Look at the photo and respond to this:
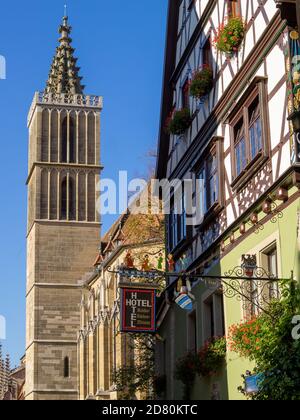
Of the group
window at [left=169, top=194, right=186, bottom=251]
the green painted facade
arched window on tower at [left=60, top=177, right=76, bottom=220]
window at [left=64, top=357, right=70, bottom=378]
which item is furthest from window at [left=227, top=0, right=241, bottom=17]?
arched window on tower at [left=60, top=177, right=76, bottom=220]

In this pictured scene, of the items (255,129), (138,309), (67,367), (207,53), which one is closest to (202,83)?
(207,53)

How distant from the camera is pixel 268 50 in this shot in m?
17.9

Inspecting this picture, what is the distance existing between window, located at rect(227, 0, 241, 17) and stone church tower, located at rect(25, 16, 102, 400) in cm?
5708

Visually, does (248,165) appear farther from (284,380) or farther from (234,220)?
(284,380)

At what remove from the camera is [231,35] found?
19672mm

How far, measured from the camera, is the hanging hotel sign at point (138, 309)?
21.9m

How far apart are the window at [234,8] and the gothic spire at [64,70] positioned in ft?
216

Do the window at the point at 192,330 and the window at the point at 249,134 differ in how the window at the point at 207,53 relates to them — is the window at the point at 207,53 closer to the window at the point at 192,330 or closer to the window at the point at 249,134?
the window at the point at 249,134

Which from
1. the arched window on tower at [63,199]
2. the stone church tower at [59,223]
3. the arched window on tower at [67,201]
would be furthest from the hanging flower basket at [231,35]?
the arched window on tower at [63,199]

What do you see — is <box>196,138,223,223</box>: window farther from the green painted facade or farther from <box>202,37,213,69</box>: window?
<box>202,37,213,69</box>: window

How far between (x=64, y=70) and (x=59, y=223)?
1459 cm

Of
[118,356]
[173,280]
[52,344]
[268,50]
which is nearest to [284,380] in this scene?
[268,50]

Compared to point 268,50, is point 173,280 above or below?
below

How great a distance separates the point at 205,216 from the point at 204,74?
3008 mm
